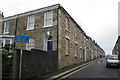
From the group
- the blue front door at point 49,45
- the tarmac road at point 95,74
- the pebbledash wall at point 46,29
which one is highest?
the pebbledash wall at point 46,29

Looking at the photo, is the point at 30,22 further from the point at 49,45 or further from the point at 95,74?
the point at 95,74

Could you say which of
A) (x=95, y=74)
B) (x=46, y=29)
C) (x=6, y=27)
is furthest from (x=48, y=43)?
(x=6, y=27)

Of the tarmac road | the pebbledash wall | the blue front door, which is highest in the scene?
the pebbledash wall

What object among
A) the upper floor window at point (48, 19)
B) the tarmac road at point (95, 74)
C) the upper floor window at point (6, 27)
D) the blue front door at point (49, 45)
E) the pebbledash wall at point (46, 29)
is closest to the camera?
the tarmac road at point (95, 74)

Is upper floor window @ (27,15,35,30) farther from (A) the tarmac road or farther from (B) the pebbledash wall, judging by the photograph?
(A) the tarmac road

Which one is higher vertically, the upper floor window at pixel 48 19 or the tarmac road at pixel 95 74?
the upper floor window at pixel 48 19

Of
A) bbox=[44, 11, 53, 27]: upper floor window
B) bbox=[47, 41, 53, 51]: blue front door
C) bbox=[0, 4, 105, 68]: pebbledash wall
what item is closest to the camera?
bbox=[0, 4, 105, 68]: pebbledash wall

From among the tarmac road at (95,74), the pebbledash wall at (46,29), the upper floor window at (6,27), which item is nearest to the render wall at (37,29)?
the pebbledash wall at (46,29)

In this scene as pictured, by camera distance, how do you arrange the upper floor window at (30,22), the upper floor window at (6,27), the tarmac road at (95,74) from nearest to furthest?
the tarmac road at (95,74) → the upper floor window at (30,22) → the upper floor window at (6,27)

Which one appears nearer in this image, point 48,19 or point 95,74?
point 95,74

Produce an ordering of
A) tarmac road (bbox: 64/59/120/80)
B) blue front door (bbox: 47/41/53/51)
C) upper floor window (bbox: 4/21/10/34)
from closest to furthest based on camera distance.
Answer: tarmac road (bbox: 64/59/120/80)
blue front door (bbox: 47/41/53/51)
upper floor window (bbox: 4/21/10/34)

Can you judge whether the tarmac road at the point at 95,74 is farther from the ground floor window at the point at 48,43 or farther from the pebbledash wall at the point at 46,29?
the ground floor window at the point at 48,43

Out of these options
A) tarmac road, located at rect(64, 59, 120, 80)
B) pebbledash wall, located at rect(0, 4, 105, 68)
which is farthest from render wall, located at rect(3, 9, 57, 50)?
tarmac road, located at rect(64, 59, 120, 80)

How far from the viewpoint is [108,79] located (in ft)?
31.4
